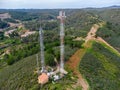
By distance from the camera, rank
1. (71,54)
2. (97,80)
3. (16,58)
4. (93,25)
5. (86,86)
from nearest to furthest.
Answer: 1. (86,86)
2. (97,80)
3. (71,54)
4. (16,58)
5. (93,25)

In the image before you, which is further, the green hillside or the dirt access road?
the green hillside

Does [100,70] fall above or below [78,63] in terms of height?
below

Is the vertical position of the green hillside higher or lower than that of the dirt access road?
lower

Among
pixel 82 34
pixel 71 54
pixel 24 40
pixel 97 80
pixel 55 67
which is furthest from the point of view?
pixel 24 40

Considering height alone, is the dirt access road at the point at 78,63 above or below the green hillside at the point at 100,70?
above

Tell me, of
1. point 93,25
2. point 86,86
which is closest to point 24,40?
point 93,25

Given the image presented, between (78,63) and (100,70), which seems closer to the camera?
(78,63)

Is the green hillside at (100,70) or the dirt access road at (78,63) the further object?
the green hillside at (100,70)

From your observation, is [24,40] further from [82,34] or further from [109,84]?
[109,84]
